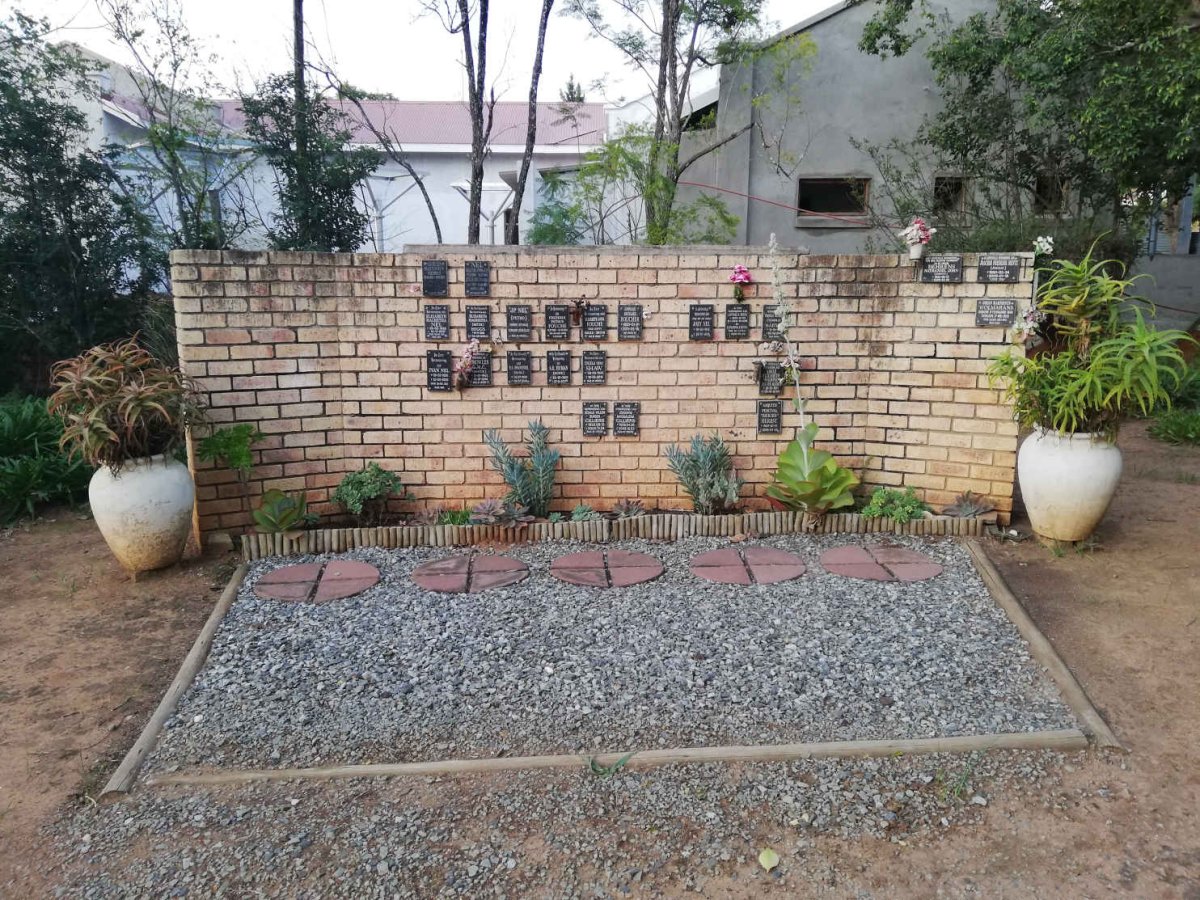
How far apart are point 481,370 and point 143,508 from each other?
1.91 meters

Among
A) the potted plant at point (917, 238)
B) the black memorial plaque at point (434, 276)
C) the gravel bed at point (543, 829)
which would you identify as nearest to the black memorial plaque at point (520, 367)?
the black memorial plaque at point (434, 276)

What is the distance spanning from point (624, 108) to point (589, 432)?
8569 mm

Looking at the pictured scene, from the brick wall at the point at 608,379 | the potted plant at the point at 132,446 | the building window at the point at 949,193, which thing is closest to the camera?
the potted plant at the point at 132,446

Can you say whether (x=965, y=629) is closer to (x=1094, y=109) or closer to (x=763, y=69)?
(x=1094, y=109)

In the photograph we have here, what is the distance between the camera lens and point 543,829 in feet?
7.50

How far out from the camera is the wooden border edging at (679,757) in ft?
8.25

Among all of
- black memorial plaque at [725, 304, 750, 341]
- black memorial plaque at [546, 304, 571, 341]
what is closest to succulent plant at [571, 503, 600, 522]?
black memorial plaque at [546, 304, 571, 341]

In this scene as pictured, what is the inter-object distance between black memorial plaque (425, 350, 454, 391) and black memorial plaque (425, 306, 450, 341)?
0.09m

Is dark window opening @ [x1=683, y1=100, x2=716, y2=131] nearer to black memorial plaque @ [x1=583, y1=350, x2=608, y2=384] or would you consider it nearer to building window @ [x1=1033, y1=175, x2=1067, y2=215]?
building window @ [x1=1033, y1=175, x2=1067, y2=215]

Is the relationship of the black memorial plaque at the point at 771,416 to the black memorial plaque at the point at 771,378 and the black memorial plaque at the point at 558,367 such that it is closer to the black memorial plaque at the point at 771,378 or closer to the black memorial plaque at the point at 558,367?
the black memorial plaque at the point at 771,378

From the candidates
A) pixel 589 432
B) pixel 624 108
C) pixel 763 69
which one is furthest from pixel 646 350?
pixel 624 108

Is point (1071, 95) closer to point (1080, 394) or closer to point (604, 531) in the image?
point (1080, 394)

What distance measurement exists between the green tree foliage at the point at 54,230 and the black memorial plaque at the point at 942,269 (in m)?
6.53

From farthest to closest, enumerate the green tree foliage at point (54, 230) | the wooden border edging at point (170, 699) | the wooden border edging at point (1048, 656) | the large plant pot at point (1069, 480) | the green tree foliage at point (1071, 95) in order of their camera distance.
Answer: the green tree foliage at point (54, 230) < the green tree foliage at point (1071, 95) < the large plant pot at point (1069, 480) < the wooden border edging at point (1048, 656) < the wooden border edging at point (170, 699)
